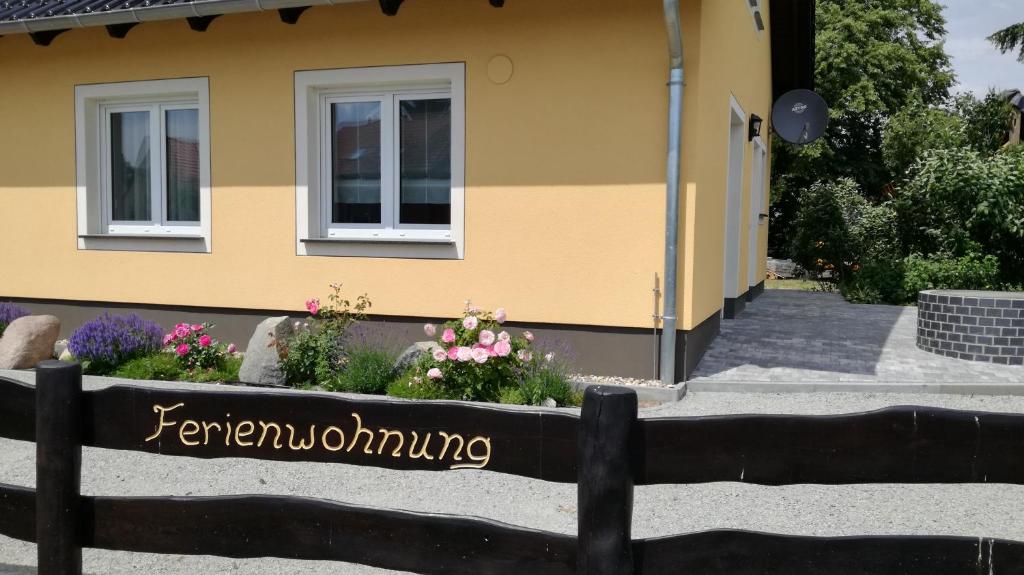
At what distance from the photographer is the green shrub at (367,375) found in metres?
5.95

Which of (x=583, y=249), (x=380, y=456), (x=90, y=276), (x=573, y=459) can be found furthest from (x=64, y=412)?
(x=90, y=276)

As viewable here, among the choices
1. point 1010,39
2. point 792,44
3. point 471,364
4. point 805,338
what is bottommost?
point 805,338

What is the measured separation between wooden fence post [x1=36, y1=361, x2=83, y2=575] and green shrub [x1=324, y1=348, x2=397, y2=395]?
3556mm

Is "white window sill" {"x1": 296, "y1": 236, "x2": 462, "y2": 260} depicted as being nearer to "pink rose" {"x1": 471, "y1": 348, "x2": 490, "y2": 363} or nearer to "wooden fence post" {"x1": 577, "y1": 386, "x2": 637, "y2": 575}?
"pink rose" {"x1": 471, "y1": 348, "x2": 490, "y2": 363}

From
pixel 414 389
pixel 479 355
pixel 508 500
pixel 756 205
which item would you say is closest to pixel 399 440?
pixel 508 500

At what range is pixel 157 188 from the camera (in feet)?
26.8

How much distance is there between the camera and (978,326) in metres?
7.21

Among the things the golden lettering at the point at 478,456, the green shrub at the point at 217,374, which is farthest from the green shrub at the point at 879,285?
the golden lettering at the point at 478,456

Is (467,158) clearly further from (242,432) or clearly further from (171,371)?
(242,432)

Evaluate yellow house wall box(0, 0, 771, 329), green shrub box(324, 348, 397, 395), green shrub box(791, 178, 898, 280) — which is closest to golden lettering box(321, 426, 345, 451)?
green shrub box(324, 348, 397, 395)

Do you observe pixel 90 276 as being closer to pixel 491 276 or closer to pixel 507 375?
pixel 491 276

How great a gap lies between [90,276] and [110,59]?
2165 millimetres

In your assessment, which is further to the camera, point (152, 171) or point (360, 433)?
point (152, 171)

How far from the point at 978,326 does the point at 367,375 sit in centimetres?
536
